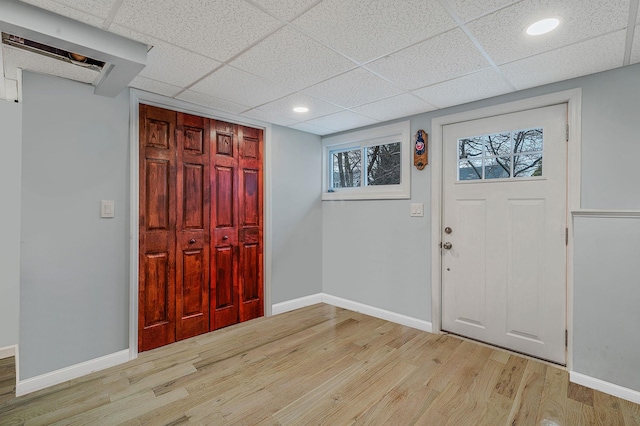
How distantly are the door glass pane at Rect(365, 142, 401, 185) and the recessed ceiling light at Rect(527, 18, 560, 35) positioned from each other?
1836 millimetres

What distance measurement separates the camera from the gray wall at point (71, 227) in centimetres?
215

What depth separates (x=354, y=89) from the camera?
256 centimetres

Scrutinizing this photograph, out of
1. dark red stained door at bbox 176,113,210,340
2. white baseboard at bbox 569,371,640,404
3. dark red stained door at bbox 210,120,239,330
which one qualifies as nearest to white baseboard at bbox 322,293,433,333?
white baseboard at bbox 569,371,640,404

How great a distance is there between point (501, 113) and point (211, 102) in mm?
2622

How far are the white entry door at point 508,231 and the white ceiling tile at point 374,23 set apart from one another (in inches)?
56.9

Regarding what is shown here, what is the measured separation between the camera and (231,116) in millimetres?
3254

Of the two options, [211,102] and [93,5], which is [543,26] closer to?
[93,5]

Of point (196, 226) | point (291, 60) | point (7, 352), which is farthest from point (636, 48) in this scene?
point (7, 352)

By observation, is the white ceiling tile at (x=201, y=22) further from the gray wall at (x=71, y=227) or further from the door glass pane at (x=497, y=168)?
the door glass pane at (x=497, y=168)

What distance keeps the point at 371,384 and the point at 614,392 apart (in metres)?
1.61

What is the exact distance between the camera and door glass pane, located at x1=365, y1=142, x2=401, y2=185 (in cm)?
355

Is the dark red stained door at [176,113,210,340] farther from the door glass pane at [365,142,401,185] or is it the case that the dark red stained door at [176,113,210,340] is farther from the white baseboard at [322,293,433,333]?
the door glass pane at [365,142,401,185]

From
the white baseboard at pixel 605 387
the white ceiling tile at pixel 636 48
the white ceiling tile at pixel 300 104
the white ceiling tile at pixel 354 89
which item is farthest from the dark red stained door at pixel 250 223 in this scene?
the white ceiling tile at pixel 636 48

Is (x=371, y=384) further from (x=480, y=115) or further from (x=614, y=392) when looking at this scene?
(x=480, y=115)
